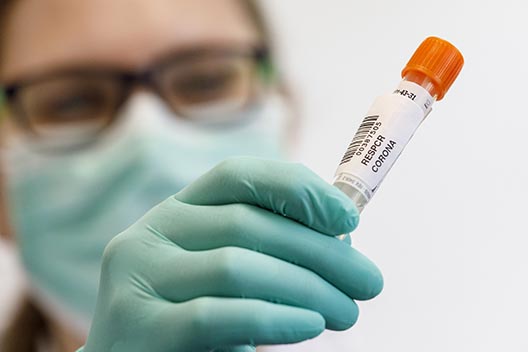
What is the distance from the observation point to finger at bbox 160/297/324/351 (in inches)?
20.8

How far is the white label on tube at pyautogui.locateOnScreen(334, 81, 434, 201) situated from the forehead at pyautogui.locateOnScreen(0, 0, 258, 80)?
2.30 ft

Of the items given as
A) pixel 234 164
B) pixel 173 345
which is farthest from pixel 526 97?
pixel 173 345

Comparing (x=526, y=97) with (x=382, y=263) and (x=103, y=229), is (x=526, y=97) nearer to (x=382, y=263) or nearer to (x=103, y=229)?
(x=382, y=263)

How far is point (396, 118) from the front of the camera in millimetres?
536

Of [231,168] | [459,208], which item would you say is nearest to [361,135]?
[231,168]

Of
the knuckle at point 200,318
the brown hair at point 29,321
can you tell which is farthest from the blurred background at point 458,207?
the knuckle at point 200,318

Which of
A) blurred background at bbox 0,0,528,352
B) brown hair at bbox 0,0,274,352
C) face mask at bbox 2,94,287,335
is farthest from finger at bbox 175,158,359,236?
brown hair at bbox 0,0,274,352

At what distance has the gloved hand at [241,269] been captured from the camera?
539 millimetres

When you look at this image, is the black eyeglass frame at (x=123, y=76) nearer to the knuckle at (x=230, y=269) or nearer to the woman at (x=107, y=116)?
the woman at (x=107, y=116)

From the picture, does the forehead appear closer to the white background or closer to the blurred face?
the blurred face

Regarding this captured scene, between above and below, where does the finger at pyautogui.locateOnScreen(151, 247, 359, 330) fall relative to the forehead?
below

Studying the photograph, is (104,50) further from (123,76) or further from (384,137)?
(384,137)

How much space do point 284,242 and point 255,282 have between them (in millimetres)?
45

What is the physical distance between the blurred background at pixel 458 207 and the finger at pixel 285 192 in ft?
1.37
